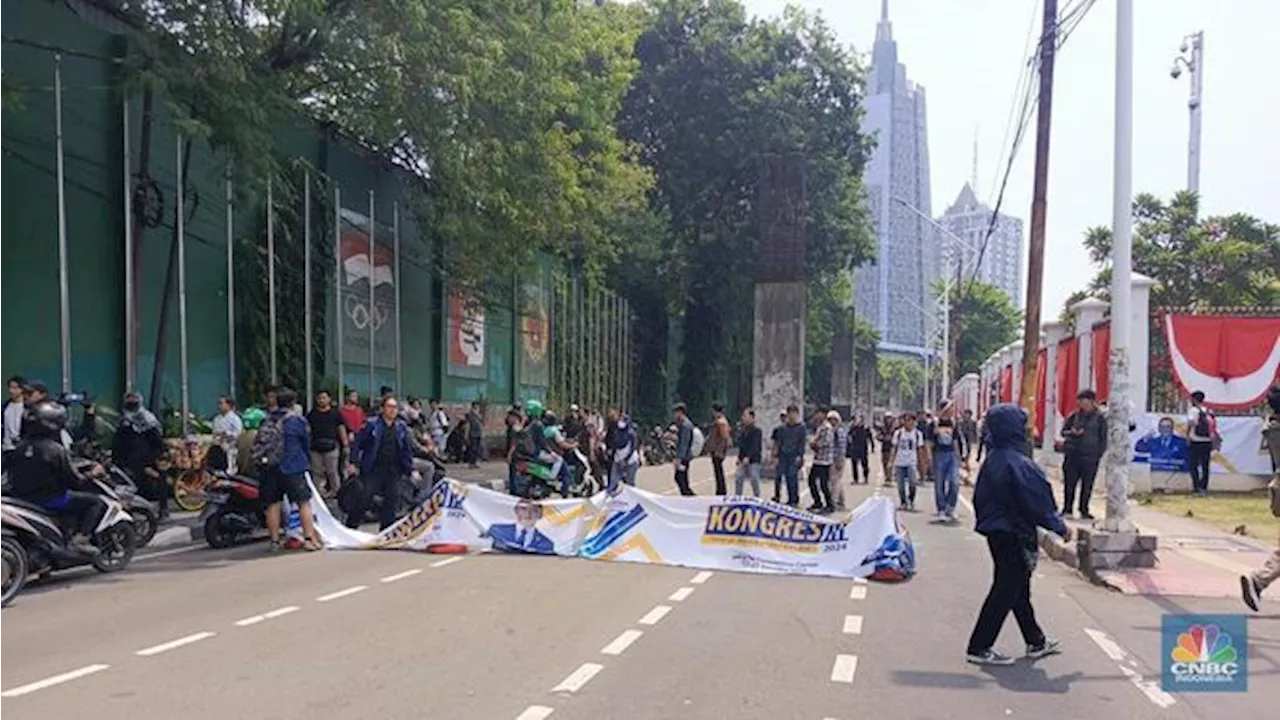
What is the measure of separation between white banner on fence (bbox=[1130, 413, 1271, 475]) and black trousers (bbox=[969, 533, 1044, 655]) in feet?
51.8

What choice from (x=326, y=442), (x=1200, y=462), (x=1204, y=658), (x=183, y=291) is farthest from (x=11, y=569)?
(x=1200, y=462)

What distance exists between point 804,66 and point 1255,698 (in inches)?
1609

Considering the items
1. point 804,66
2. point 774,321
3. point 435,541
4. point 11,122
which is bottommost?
point 435,541

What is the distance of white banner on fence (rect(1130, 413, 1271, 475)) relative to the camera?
72.2 feet

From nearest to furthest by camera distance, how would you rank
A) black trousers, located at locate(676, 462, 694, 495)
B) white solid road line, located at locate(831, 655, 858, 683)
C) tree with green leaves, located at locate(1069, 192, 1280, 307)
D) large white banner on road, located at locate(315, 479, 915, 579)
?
white solid road line, located at locate(831, 655, 858, 683) → large white banner on road, located at locate(315, 479, 915, 579) → black trousers, located at locate(676, 462, 694, 495) → tree with green leaves, located at locate(1069, 192, 1280, 307)

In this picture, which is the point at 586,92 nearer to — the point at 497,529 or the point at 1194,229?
the point at 497,529

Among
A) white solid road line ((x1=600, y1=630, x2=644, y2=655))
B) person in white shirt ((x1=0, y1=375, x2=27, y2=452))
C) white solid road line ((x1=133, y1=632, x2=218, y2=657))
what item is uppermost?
person in white shirt ((x1=0, y1=375, x2=27, y2=452))

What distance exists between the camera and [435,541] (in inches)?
528

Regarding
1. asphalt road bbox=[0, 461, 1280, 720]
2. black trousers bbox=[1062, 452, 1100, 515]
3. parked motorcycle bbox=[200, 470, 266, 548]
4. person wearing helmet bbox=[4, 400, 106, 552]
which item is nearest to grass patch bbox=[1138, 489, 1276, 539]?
black trousers bbox=[1062, 452, 1100, 515]

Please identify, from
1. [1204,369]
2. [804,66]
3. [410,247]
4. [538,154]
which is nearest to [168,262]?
[538,154]

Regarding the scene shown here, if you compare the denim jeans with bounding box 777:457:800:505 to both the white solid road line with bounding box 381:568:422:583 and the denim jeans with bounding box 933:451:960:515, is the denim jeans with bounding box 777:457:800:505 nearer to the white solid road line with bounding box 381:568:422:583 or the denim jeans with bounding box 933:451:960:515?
the denim jeans with bounding box 933:451:960:515

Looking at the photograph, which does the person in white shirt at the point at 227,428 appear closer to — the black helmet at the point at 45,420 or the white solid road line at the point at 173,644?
the black helmet at the point at 45,420

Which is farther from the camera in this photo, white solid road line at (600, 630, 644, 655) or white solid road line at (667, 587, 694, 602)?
white solid road line at (667, 587, 694, 602)

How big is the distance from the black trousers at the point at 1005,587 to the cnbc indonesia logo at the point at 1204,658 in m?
1.05
